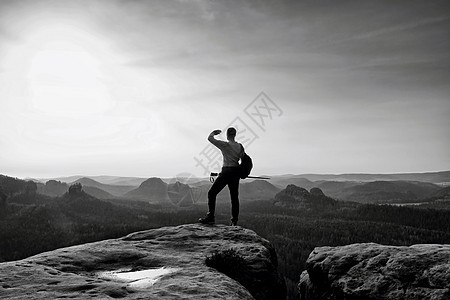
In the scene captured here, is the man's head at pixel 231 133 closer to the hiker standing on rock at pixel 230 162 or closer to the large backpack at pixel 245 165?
the hiker standing on rock at pixel 230 162

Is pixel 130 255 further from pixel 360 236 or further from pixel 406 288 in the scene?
A: pixel 360 236

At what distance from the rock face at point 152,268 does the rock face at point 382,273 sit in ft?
6.55

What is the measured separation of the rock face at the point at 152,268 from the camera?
6.65 m

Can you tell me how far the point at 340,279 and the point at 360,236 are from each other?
114620mm

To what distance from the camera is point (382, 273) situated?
8.84m

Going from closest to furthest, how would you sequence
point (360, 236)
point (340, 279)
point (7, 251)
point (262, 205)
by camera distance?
point (340, 279), point (7, 251), point (360, 236), point (262, 205)

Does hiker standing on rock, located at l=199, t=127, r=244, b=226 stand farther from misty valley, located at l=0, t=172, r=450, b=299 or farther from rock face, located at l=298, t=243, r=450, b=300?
misty valley, located at l=0, t=172, r=450, b=299

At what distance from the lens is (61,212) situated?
467 feet

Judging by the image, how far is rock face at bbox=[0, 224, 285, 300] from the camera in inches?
262

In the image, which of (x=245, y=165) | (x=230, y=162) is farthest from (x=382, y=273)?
(x=230, y=162)

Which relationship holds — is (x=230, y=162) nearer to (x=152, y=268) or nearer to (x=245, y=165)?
(x=245, y=165)

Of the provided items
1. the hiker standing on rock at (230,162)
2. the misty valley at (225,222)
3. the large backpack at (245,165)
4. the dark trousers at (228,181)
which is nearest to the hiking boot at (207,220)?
the dark trousers at (228,181)

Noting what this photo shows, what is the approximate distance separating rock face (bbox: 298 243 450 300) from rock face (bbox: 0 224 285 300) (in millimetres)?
1995

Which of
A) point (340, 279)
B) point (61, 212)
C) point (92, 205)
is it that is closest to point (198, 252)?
point (340, 279)
